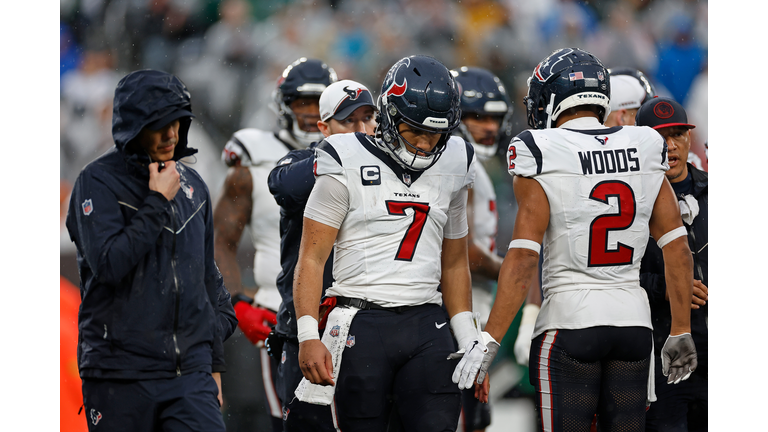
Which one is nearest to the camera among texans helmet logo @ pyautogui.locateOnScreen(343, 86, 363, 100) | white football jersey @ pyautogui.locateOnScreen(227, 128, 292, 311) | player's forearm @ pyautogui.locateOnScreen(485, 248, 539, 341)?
player's forearm @ pyautogui.locateOnScreen(485, 248, 539, 341)

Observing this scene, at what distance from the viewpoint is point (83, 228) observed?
2.13m

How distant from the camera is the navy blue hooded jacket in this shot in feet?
6.97

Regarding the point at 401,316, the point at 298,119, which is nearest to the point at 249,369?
the point at 298,119

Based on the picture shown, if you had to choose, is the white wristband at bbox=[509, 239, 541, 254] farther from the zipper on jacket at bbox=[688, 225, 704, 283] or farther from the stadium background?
the stadium background

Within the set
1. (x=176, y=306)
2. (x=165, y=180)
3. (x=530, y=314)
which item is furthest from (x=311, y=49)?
(x=176, y=306)

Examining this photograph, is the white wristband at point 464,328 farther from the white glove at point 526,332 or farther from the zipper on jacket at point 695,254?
the white glove at point 526,332

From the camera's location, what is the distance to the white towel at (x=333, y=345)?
2.24 meters

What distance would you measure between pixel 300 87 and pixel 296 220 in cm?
117

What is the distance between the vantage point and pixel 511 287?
2344mm

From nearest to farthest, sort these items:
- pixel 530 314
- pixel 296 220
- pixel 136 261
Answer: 1. pixel 136 261
2. pixel 296 220
3. pixel 530 314

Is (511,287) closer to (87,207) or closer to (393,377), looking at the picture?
(393,377)

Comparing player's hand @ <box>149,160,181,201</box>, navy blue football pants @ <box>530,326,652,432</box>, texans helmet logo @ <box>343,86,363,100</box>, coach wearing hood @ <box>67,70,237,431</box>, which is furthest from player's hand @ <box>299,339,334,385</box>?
texans helmet logo @ <box>343,86,363,100</box>

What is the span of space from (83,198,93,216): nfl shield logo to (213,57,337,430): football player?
163 centimetres

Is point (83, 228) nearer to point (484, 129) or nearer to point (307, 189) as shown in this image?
point (307, 189)
